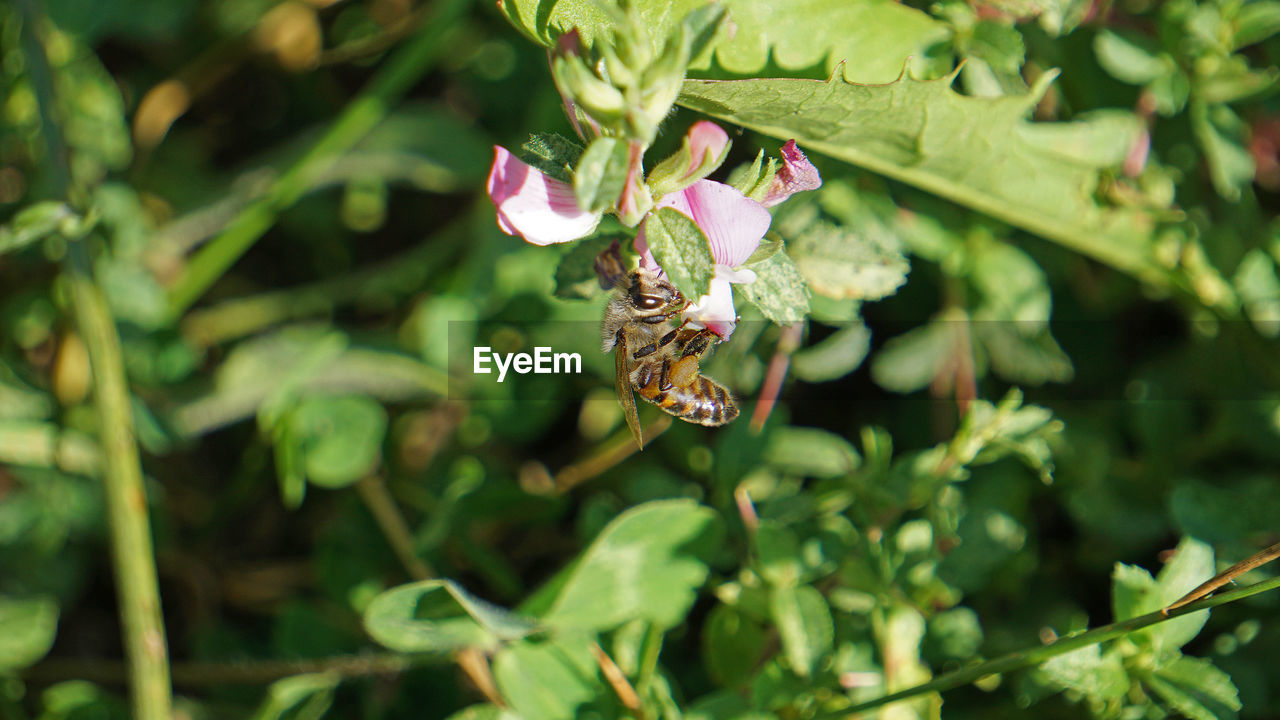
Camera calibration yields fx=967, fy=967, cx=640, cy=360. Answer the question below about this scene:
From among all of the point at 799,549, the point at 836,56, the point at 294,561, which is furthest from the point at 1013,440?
the point at 294,561

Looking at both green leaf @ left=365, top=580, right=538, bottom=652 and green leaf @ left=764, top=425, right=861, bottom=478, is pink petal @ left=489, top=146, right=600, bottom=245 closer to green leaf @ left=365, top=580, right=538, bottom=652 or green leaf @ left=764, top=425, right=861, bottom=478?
green leaf @ left=365, top=580, right=538, bottom=652

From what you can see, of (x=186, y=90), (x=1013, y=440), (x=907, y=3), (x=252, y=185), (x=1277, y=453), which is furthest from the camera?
(x=186, y=90)

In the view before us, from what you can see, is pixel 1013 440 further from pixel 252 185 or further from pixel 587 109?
pixel 252 185

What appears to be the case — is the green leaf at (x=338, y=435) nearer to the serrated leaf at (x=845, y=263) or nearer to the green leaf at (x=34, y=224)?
the green leaf at (x=34, y=224)

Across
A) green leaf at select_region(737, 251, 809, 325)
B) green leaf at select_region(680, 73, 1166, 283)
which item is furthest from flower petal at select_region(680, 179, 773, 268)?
green leaf at select_region(680, 73, 1166, 283)

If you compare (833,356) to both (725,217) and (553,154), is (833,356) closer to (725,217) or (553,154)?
(725,217)

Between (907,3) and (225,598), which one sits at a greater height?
(907,3)

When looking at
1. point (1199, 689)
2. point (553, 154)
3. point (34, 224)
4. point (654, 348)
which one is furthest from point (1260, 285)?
point (34, 224)

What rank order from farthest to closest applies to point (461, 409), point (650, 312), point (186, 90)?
point (186, 90) → point (461, 409) → point (650, 312)
